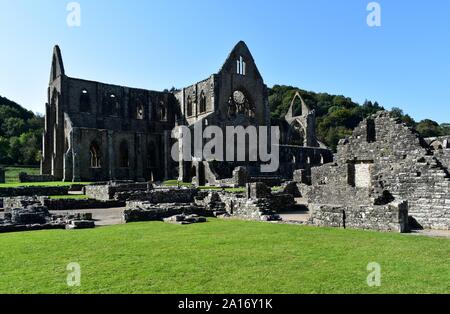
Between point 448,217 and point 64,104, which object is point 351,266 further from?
point 64,104

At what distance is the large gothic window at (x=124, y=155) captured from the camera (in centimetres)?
4581

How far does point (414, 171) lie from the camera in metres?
12.9

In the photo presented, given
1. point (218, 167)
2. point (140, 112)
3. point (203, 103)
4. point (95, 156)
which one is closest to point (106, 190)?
point (218, 167)

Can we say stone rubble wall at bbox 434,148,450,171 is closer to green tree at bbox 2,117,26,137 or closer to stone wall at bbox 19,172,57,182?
stone wall at bbox 19,172,57,182

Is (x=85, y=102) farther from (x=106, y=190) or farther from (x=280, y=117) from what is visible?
(x=280, y=117)

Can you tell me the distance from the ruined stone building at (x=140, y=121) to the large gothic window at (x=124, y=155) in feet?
0.38

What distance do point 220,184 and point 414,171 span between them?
20775 mm

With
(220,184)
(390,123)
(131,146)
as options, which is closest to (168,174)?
(131,146)

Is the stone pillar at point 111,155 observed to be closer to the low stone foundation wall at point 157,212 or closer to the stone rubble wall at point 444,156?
the low stone foundation wall at point 157,212

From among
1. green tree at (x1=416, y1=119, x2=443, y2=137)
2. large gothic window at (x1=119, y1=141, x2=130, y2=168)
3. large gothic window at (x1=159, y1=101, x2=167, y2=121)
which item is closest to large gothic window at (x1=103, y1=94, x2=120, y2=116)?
large gothic window at (x1=119, y1=141, x2=130, y2=168)

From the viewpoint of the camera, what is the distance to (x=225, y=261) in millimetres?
6934

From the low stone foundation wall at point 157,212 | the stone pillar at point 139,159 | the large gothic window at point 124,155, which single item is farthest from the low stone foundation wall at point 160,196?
the large gothic window at point 124,155
